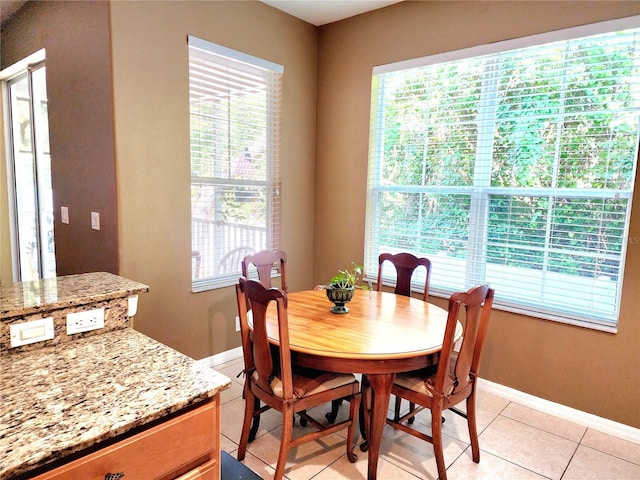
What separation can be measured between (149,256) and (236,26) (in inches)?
72.2

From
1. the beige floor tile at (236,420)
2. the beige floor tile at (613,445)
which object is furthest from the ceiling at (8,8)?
the beige floor tile at (613,445)

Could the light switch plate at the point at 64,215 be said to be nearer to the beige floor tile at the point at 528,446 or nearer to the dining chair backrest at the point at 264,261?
the dining chair backrest at the point at 264,261

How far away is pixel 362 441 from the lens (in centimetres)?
228

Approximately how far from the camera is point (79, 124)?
→ 2719mm

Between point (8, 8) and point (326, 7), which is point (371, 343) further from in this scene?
point (8, 8)

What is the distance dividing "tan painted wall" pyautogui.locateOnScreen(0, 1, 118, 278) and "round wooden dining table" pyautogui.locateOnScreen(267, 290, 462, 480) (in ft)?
4.45

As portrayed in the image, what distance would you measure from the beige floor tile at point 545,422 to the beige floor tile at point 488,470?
505 millimetres

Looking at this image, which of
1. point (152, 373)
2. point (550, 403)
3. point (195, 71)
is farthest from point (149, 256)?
point (550, 403)

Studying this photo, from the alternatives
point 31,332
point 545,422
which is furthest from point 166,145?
point 545,422

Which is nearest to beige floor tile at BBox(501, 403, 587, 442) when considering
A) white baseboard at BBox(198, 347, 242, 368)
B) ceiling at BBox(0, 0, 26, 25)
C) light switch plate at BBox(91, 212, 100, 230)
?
white baseboard at BBox(198, 347, 242, 368)

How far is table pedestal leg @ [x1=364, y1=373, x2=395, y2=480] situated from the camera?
1842mm

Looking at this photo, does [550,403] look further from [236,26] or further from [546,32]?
[236,26]

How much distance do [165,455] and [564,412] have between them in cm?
260

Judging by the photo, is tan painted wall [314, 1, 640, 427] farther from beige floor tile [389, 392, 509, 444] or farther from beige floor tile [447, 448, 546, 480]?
beige floor tile [447, 448, 546, 480]
